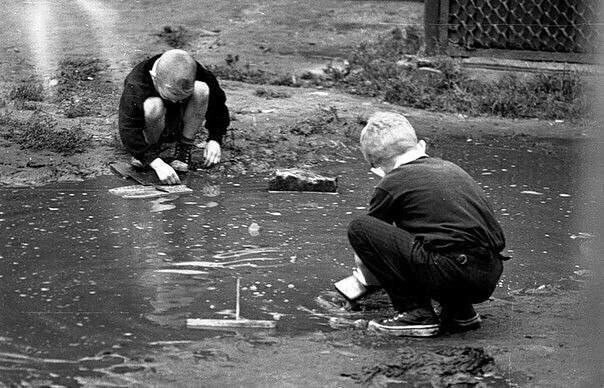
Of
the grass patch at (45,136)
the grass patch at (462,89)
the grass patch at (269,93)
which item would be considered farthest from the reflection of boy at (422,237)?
the grass patch at (462,89)

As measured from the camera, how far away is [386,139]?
4566mm

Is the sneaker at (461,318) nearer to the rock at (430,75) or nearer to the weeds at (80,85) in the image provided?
the weeds at (80,85)

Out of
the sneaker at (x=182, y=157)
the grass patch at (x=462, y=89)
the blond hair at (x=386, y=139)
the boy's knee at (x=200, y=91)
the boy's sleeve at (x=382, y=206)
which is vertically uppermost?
the blond hair at (x=386, y=139)

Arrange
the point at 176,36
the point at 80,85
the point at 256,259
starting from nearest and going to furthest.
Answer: the point at 256,259 → the point at 80,85 → the point at 176,36

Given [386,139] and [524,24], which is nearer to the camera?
[386,139]

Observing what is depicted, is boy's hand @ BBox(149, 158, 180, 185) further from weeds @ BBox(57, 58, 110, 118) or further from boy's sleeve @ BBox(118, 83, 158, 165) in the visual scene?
weeds @ BBox(57, 58, 110, 118)

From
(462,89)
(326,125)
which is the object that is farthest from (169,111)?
(462,89)

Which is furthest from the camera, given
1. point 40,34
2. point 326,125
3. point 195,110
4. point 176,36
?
point 176,36

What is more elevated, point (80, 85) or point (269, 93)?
point (80, 85)

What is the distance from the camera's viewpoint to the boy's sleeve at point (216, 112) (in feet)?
24.5

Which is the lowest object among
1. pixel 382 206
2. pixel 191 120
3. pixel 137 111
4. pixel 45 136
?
pixel 45 136

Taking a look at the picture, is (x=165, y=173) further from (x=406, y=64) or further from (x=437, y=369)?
(x=406, y=64)

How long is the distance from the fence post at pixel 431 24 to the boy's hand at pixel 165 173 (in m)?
4.34

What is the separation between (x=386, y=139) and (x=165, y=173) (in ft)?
9.13
